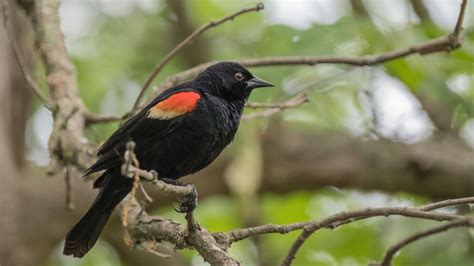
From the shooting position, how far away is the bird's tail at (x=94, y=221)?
3.93 metres

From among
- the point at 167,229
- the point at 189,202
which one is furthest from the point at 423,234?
the point at 167,229

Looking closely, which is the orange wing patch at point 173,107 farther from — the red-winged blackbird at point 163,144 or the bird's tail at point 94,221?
the bird's tail at point 94,221

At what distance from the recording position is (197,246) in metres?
3.26

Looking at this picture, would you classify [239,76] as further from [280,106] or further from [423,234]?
[423,234]

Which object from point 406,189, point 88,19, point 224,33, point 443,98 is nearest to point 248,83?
point 443,98

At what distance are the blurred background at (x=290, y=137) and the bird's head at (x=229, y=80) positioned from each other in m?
0.57

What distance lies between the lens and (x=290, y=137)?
254 inches

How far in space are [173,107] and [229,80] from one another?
0.55 m

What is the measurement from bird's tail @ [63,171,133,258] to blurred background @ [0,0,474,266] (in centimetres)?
106

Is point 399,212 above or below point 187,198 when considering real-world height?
above

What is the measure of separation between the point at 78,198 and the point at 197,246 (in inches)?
115

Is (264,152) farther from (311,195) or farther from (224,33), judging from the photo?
(224,33)

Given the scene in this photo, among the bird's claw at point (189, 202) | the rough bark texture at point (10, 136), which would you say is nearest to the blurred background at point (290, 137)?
the rough bark texture at point (10, 136)

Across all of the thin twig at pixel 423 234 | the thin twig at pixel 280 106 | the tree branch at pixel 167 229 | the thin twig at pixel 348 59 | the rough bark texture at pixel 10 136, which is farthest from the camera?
the rough bark texture at pixel 10 136
